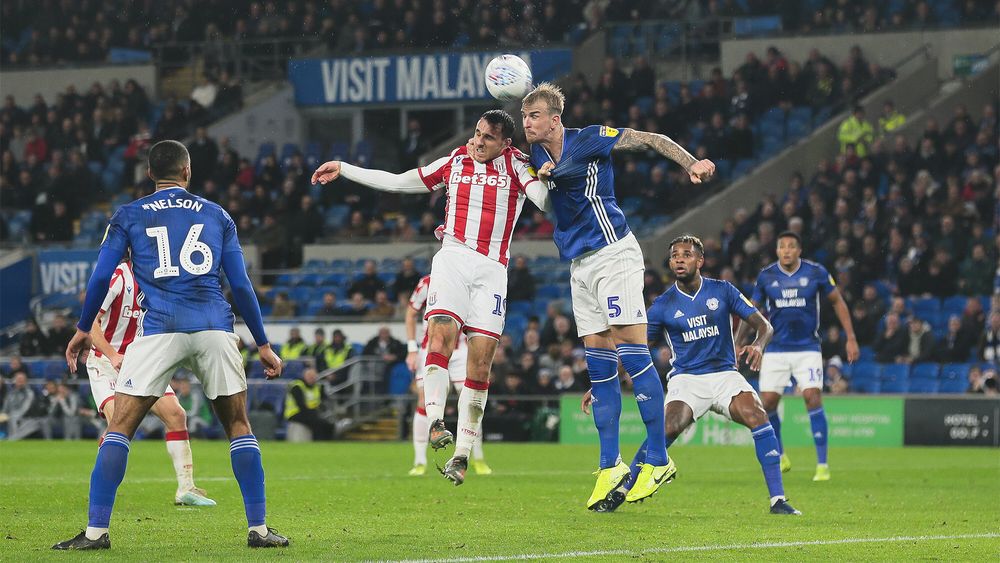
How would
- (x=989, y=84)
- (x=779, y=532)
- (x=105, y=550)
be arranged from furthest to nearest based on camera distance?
(x=989, y=84), (x=779, y=532), (x=105, y=550)

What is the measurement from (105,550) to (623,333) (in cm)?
381

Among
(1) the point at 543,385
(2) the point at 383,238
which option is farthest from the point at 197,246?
(2) the point at 383,238

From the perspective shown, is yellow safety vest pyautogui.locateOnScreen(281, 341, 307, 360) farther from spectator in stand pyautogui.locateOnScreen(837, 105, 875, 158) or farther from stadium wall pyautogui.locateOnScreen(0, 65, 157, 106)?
stadium wall pyautogui.locateOnScreen(0, 65, 157, 106)

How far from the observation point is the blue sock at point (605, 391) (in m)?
9.98

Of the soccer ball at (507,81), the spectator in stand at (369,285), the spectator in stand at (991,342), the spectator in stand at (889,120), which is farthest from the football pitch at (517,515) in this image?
the spectator in stand at (889,120)

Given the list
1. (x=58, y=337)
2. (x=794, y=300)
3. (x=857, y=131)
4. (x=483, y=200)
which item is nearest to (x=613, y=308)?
(x=483, y=200)

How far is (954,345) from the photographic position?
22641mm

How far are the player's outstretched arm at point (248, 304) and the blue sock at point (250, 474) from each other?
0.39 metres

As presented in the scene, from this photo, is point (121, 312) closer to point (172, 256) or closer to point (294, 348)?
point (172, 256)

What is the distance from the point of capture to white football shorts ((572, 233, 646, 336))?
973cm

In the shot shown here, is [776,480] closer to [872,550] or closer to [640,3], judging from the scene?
[872,550]

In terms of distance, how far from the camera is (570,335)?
24609mm

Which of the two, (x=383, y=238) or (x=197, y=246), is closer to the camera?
(x=197, y=246)

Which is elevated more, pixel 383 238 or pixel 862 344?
pixel 383 238
